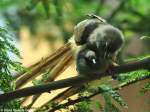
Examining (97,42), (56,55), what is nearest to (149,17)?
(56,55)

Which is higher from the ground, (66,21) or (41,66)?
(66,21)

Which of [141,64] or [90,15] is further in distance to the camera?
[90,15]

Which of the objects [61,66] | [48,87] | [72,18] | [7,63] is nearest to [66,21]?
[72,18]

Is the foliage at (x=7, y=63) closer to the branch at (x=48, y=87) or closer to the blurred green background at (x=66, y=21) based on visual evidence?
the branch at (x=48, y=87)

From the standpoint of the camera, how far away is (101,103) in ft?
4.85

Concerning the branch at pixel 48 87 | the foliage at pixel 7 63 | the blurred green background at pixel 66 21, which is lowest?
the branch at pixel 48 87

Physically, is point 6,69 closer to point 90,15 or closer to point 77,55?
point 77,55

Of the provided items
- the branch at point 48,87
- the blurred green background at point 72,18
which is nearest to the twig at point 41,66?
the branch at point 48,87

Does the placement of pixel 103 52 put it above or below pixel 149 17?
below

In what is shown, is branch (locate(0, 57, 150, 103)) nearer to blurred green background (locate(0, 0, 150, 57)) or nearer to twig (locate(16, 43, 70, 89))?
twig (locate(16, 43, 70, 89))

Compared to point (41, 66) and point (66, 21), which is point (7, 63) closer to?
point (41, 66)

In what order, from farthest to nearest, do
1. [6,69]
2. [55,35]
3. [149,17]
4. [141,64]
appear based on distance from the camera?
1. [55,35]
2. [149,17]
3. [6,69]
4. [141,64]

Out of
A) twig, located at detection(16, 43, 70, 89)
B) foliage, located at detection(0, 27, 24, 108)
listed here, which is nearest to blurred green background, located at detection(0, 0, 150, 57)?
twig, located at detection(16, 43, 70, 89)

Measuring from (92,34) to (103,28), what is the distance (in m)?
0.03
